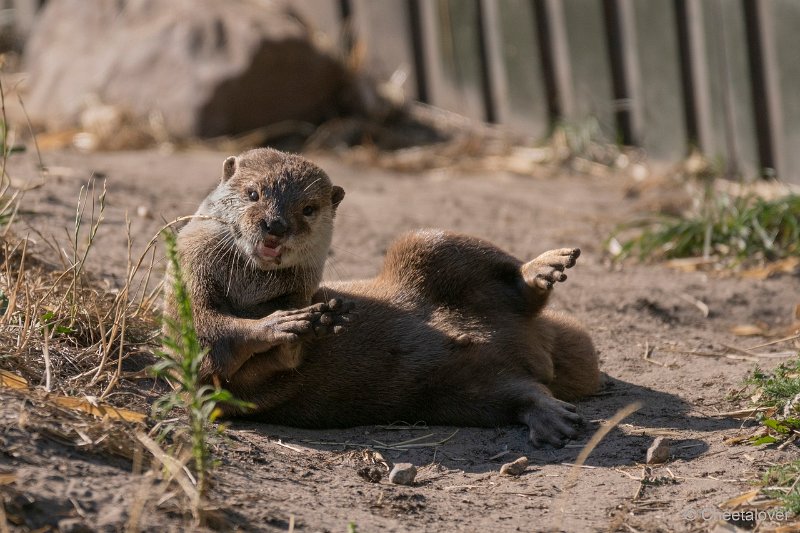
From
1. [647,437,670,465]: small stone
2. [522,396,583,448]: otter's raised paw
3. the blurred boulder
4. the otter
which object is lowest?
[647,437,670,465]: small stone

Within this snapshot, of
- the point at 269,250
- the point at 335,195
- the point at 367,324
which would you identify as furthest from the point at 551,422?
the point at 335,195

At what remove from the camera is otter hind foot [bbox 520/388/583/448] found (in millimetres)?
3596

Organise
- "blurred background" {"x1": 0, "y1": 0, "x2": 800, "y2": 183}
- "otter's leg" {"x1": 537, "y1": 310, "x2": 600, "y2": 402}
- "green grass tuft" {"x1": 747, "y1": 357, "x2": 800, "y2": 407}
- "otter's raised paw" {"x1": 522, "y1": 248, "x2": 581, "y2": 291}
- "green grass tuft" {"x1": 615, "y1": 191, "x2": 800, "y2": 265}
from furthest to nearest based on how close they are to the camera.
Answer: "blurred background" {"x1": 0, "y1": 0, "x2": 800, "y2": 183}
"green grass tuft" {"x1": 615, "y1": 191, "x2": 800, "y2": 265}
"otter's leg" {"x1": 537, "y1": 310, "x2": 600, "y2": 402}
"otter's raised paw" {"x1": 522, "y1": 248, "x2": 581, "y2": 291}
"green grass tuft" {"x1": 747, "y1": 357, "x2": 800, "y2": 407}

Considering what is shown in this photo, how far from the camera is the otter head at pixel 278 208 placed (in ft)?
12.0

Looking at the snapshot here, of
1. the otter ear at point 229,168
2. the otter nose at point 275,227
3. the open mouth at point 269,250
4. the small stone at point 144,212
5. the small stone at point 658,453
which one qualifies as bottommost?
the small stone at point 658,453

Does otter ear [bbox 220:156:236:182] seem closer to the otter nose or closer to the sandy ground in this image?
the otter nose

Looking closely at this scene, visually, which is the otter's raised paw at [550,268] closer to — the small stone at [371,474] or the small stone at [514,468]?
the small stone at [514,468]

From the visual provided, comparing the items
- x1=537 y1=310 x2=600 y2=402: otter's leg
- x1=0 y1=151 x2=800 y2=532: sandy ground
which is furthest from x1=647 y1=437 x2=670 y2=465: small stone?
x1=537 y1=310 x2=600 y2=402: otter's leg

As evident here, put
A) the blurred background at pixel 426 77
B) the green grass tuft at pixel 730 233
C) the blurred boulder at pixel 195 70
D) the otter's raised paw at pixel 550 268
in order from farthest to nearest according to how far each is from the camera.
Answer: the blurred boulder at pixel 195 70 → the blurred background at pixel 426 77 → the green grass tuft at pixel 730 233 → the otter's raised paw at pixel 550 268

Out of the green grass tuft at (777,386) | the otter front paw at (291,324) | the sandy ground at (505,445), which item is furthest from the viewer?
the green grass tuft at (777,386)

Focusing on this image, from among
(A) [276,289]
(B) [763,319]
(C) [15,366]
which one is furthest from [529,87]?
(C) [15,366]

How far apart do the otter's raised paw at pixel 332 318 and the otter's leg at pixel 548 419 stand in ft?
2.50

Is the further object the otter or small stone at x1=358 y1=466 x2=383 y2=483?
the otter

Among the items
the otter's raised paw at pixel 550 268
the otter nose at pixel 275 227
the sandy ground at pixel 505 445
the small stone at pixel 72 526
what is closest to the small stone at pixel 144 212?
the sandy ground at pixel 505 445
